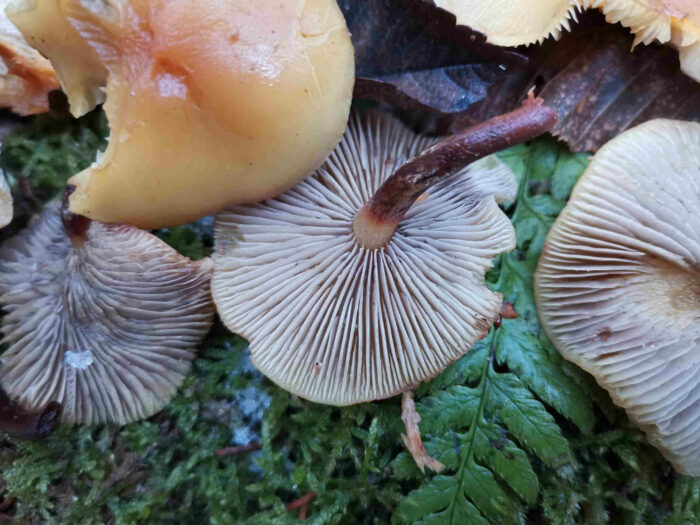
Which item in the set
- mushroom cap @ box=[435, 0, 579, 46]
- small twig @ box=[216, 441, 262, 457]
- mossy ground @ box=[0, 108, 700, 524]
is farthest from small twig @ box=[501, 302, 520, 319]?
small twig @ box=[216, 441, 262, 457]

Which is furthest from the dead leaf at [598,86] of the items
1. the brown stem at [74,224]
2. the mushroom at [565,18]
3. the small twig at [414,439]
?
the brown stem at [74,224]

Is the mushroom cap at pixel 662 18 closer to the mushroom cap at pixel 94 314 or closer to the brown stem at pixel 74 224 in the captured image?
the mushroom cap at pixel 94 314

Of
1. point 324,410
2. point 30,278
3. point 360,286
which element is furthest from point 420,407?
point 30,278

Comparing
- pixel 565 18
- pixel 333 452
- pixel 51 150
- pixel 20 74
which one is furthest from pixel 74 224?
pixel 565 18

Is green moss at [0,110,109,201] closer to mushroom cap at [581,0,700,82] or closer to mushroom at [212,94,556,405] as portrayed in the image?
mushroom at [212,94,556,405]

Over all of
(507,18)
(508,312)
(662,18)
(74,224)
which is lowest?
(74,224)

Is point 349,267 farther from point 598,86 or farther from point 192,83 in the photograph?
point 598,86

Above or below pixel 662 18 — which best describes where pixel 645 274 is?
below
